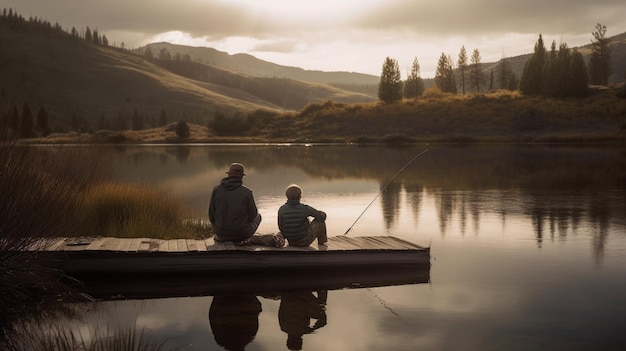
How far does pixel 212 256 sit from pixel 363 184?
21.6 m

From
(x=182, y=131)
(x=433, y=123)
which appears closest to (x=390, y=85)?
(x=433, y=123)

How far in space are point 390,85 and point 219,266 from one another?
4147 inches

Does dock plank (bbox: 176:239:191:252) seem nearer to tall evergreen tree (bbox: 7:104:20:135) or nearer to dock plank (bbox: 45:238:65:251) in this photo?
dock plank (bbox: 45:238:65:251)

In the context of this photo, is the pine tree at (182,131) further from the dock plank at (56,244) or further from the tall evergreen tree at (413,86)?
the dock plank at (56,244)

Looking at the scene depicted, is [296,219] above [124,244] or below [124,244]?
above

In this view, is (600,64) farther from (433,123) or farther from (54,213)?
(54,213)

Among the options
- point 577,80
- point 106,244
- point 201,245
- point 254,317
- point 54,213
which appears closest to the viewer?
point 254,317

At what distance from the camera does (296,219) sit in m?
13.4

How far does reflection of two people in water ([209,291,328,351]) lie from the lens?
981 cm

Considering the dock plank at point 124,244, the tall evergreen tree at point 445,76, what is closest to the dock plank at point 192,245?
the dock plank at point 124,244

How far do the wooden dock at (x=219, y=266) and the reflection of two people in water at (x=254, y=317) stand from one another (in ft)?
2.02

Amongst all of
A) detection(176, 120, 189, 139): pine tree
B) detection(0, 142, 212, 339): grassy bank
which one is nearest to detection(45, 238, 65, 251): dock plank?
detection(0, 142, 212, 339): grassy bank

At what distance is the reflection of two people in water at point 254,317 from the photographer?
9.81 m

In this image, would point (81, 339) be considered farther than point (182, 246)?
No
